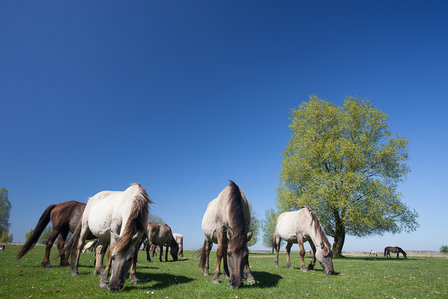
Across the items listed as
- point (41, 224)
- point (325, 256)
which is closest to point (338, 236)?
point (325, 256)

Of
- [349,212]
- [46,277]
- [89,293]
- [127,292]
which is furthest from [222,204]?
[349,212]

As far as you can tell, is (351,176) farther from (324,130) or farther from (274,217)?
(274,217)

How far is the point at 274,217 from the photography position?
98.5ft

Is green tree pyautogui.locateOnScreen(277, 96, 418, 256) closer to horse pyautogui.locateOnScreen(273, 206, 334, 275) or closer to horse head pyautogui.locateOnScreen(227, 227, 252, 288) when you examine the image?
horse pyautogui.locateOnScreen(273, 206, 334, 275)

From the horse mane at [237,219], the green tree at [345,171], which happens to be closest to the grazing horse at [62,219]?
the horse mane at [237,219]

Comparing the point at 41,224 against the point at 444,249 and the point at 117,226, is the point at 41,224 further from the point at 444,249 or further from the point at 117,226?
the point at 444,249

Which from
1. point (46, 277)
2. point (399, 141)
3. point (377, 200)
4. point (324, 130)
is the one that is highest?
point (324, 130)

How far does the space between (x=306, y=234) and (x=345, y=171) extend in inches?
695

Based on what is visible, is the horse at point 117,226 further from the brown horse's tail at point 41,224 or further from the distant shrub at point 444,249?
the distant shrub at point 444,249

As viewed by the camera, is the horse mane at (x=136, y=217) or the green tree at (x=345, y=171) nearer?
the horse mane at (x=136, y=217)

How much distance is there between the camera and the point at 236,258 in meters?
6.91

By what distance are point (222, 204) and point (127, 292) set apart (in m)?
3.79

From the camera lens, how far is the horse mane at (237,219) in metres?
7.17

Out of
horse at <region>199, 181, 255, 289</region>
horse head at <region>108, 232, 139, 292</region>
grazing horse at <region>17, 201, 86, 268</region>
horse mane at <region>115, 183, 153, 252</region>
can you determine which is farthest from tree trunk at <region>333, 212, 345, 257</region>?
horse head at <region>108, 232, 139, 292</region>
